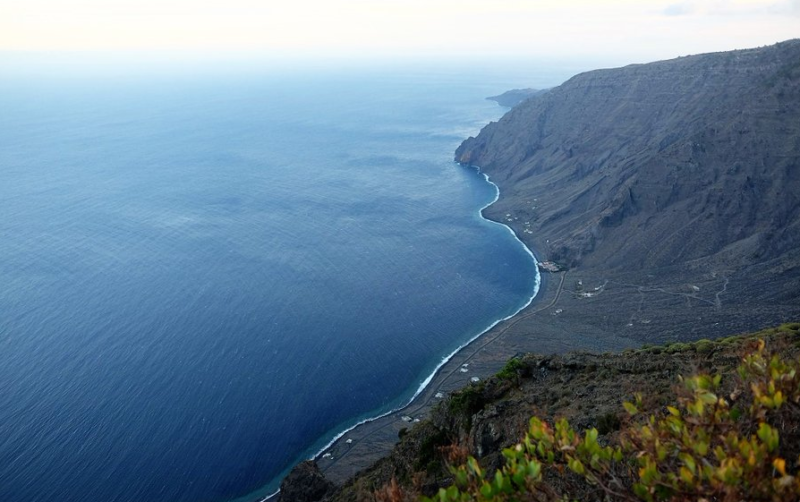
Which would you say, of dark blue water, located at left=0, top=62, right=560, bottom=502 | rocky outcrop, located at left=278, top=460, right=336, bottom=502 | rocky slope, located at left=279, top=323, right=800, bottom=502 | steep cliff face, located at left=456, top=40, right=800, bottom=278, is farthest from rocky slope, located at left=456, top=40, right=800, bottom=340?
rocky outcrop, located at left=278, top=460, right=336, bottom=502

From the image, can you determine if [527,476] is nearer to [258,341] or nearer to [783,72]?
[258,341]

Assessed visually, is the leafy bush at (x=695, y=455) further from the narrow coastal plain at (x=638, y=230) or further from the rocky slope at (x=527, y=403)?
the narrow coastal plain at (x=638, y=230)

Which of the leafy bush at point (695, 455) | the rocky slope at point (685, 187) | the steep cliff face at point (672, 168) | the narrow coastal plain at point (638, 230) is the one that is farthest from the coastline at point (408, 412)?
the leafy bush at point (695, 455)

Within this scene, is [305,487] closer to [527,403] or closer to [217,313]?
[527,403]

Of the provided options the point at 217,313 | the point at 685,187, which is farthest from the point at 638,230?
the point at 217,313

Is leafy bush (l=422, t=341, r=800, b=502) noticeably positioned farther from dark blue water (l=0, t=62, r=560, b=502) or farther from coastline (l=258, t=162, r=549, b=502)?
dark blue water (l=0, t=62, r=560, b=502)

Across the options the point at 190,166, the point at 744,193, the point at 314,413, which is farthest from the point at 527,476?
the point at 190,166
